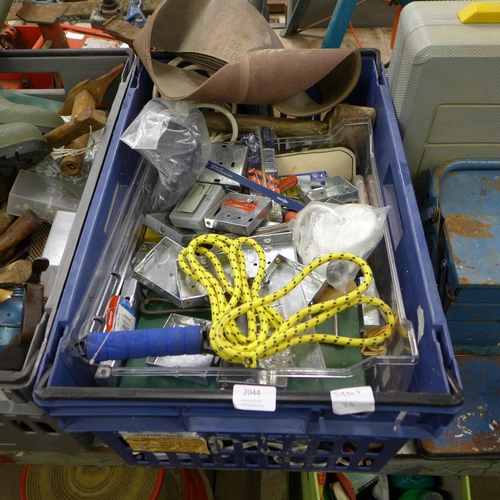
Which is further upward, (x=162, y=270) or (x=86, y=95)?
(x=86, y=95)

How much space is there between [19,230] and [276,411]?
58 centimetres

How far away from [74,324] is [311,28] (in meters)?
1.42

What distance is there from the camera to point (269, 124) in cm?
98

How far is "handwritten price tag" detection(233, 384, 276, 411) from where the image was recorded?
1.70 feet

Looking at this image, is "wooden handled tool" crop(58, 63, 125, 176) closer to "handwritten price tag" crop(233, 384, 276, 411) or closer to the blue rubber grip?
the blue rubber grip

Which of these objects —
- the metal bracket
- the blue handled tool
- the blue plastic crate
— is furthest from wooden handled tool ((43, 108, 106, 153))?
the metal bracket

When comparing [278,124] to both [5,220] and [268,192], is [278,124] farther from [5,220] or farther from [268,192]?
[5,220]

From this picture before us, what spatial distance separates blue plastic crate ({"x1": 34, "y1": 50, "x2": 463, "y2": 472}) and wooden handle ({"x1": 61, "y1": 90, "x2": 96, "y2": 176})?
15cm

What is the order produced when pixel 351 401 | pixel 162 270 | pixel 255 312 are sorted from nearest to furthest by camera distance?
pixel 351 401, pixel 255 312, pixel 162 270

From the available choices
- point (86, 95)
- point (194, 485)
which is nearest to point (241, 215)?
point (86, 95)

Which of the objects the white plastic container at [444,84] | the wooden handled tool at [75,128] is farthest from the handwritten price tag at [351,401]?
the wooden handled tool at [75,128]

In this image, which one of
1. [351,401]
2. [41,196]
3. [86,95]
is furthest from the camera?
[86,95]

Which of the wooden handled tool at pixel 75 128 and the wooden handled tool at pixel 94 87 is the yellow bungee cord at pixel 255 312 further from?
the wooden handled tool at pixel 94 87

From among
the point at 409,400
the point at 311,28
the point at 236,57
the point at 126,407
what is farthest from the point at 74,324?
the point at 311,28
